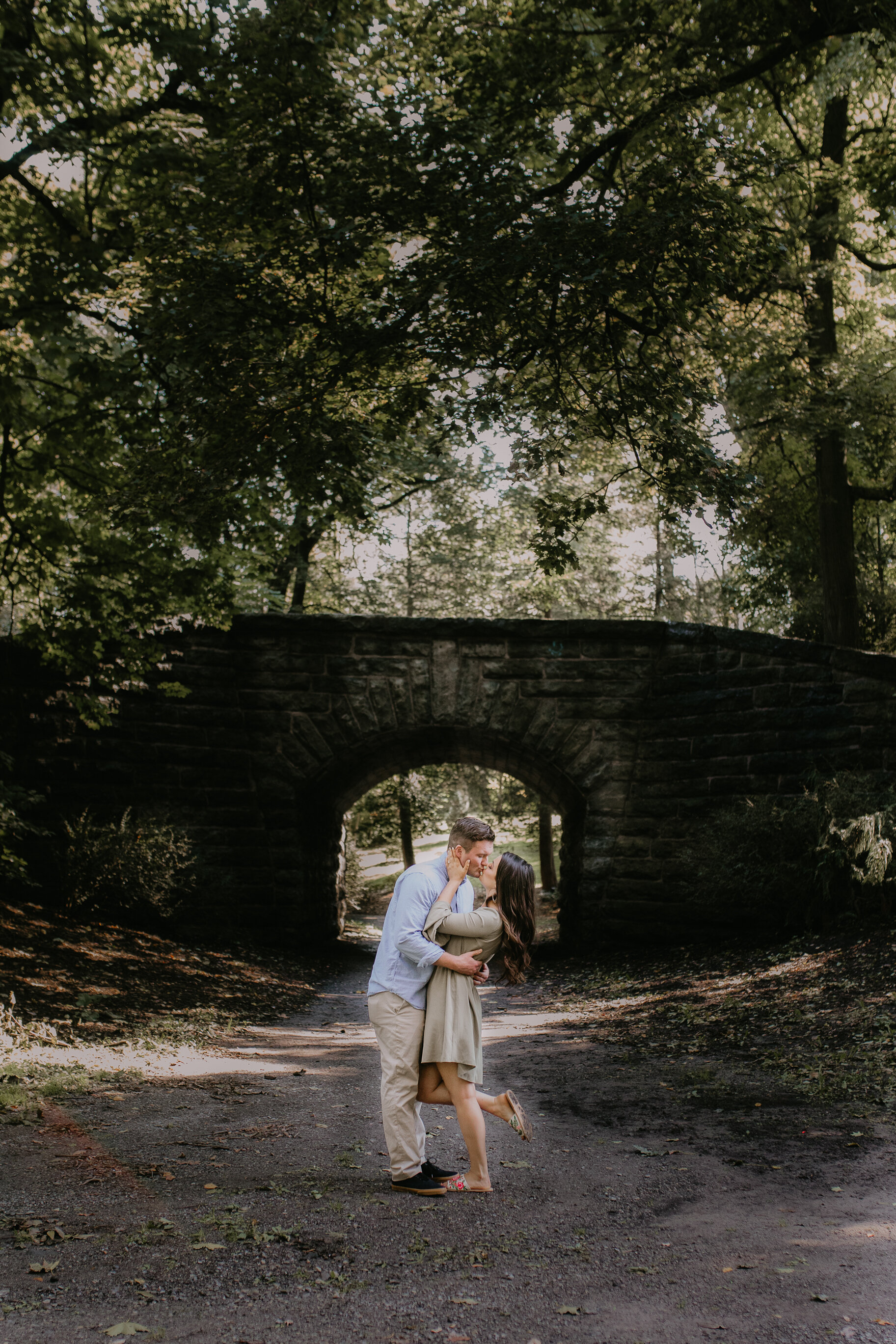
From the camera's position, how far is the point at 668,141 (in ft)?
27.2

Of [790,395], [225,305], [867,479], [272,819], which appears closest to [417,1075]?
[225,305]

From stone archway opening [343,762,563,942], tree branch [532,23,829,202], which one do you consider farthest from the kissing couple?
stone archway opening [343,762,563,942]

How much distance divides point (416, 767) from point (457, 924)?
9.87 metres

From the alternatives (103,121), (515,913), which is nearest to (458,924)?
(515,913)

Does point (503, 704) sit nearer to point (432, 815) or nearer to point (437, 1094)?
point (437, 1094)

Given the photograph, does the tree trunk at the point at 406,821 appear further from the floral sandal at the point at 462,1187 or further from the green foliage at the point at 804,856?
the floral sandal at the point at 462,1187

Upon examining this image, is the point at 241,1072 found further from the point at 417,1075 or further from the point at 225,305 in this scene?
the point at 225,305

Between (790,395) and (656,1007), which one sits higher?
(790,395)

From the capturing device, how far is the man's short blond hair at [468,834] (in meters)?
3.97

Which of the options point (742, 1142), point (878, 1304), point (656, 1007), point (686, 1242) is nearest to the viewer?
point (878, 1304)

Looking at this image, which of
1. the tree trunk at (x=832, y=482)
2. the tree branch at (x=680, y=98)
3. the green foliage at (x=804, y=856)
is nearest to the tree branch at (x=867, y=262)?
the tree trunk at (x=832, y=482)

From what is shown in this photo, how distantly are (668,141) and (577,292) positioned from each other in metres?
2.11

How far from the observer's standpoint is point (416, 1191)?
12.3ft

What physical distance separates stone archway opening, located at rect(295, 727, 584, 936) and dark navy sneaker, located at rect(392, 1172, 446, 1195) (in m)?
7.62
